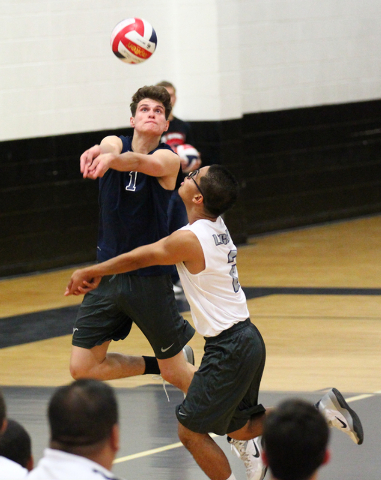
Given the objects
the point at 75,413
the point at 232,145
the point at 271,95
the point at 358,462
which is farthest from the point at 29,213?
the point at 75,413

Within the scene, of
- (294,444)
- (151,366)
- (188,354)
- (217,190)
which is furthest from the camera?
(188,354)

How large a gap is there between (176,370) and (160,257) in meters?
1.10

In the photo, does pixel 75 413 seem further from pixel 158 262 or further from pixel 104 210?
pixel 104 210

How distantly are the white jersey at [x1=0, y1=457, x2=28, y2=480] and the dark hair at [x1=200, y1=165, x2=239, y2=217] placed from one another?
5.76 ft

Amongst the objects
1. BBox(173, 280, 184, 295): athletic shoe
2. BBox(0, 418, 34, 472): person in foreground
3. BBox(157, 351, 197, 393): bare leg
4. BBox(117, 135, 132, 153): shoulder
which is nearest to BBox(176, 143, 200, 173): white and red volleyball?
BBox(173, 280, 184, 295): athletic shoe

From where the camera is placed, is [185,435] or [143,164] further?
[143,164]

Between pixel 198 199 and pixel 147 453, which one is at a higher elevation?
pixel 198 199

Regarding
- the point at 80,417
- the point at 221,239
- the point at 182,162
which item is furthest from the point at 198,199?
the point at 182,162

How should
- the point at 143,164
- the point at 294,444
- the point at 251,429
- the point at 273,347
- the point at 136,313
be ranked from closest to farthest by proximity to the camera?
1. the point at 294,444
2. the point at 251,429
3. the point at 143,164
4. the point at 136,313
5. the point at 273,347

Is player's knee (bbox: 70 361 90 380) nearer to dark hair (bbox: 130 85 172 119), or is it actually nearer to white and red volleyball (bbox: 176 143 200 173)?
dark hair (bbox: 130 85 172 119)

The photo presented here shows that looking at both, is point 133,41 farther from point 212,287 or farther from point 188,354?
point 212,287

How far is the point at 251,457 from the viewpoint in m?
4.25

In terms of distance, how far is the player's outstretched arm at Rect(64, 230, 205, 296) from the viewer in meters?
4.00

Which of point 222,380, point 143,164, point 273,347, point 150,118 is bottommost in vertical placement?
point 273,347
